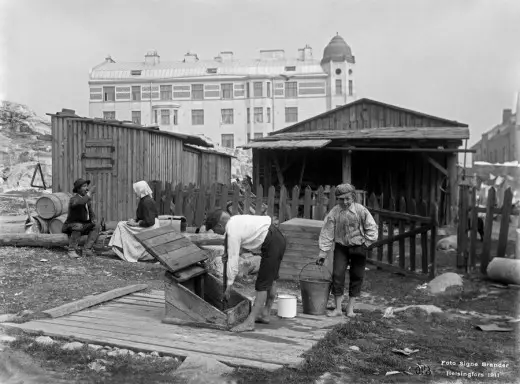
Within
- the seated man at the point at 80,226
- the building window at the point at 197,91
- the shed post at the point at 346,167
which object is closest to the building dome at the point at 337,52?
the building window at the point at 197,91

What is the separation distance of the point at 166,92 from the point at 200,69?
176 inches

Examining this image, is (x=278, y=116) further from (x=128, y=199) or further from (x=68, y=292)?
(x=68, y=292)

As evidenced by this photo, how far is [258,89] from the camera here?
58062mm

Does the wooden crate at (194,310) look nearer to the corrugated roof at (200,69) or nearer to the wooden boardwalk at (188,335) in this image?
the wooden boardwalk at (188,335)

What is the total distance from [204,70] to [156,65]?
5515 millimetres

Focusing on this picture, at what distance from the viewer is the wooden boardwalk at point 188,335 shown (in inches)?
199

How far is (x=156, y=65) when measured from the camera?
59.5 meters

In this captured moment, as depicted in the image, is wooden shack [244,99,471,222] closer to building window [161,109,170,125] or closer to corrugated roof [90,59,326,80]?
corrugated roof [90,59,326,80]

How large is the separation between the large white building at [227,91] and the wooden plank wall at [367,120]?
35409mm

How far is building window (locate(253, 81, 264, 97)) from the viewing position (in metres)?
57.9

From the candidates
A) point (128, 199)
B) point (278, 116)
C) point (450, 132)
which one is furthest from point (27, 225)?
point (278, 116)

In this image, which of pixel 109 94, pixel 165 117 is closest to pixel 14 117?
pixel 109 94

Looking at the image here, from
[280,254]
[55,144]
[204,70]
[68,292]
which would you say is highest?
[204,70]

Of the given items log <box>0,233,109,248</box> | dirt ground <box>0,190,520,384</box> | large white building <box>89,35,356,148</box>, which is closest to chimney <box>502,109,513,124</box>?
dirt ground <box>0,190,520,384</box>
